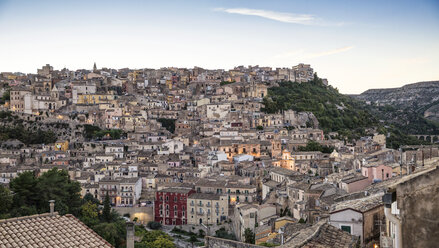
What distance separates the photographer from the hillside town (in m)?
11.0

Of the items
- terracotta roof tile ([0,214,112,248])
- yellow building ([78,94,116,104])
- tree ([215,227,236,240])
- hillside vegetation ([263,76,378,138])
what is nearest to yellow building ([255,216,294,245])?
tree ([215,227,236,240])

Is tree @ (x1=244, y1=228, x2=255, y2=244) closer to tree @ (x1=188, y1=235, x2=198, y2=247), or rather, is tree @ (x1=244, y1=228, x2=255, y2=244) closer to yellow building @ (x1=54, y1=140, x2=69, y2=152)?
tree @ (x1=188, y1=235, x2=198, y2=247)

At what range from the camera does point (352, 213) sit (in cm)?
1084

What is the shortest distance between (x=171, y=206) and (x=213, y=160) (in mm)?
8728

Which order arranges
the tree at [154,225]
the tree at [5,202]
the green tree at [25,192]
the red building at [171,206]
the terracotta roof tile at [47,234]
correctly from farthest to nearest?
the red building at [171,206] → the tree at [154,225] → the green tree at [25,192] → the tree at [5,202] → the terracotta roof tile at [47,234]

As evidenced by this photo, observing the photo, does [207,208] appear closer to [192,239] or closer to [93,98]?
[192,239]

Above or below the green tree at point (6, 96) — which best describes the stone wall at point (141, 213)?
below

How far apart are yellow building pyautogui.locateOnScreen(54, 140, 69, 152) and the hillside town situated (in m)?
0.12

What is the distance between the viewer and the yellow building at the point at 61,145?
51559 millimetres

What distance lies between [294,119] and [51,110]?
106 ft

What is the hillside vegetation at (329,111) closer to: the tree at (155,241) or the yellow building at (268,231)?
the yellow building at (268,231)

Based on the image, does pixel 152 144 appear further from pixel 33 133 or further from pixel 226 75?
pixel 226 75

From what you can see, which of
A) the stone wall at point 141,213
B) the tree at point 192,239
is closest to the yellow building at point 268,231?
the tree at point 192,239

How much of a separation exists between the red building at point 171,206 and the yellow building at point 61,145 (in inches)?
794
